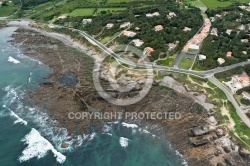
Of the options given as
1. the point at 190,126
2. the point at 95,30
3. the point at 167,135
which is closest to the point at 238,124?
the point at 190,126

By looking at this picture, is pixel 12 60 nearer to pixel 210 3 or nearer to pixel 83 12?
pixel 83 12

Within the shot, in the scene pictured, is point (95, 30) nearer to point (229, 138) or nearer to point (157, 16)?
point (157, 16)

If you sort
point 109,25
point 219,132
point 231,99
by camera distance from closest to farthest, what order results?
point 219,132 → point 231,99 → point 109,25

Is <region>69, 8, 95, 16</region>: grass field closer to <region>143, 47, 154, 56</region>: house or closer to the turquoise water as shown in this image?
<region>143, 47, 154, 56</region>: house

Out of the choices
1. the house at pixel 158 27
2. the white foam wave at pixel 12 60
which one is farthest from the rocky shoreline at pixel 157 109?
the house at pixel 158 27

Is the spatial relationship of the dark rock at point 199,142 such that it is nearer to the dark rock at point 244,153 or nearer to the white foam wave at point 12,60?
the dark rock at point 244,153

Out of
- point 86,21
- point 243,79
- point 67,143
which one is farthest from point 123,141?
point 86,21

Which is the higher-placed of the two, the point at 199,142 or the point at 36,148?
the point at 199,142

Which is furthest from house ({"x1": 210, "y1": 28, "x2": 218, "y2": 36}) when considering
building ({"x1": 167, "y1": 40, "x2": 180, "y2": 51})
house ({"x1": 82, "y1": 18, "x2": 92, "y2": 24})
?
house ({"x1": 82, "y1": 18, "x2": 92, "y2": 24})
